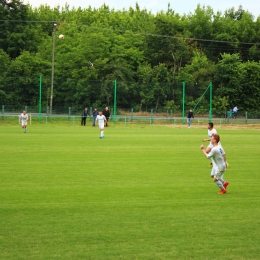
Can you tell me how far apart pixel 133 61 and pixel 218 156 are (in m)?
73.3

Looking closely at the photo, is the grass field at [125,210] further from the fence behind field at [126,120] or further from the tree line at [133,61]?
the tree line at [133,61]

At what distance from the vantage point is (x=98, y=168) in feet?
62.9

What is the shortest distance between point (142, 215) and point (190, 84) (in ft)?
173

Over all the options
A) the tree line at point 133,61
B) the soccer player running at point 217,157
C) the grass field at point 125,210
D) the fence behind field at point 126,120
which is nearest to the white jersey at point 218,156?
the soccer player running at point 217,157

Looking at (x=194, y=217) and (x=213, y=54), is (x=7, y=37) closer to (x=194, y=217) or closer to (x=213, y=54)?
(x=213, y=54)

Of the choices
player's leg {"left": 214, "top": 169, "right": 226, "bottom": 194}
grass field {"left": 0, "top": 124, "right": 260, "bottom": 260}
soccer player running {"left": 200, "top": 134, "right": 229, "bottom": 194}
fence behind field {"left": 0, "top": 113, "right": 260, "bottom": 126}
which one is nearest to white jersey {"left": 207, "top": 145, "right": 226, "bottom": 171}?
soccer player running {"left": 200, "top": 134, "right": 229, "bottom": 194}

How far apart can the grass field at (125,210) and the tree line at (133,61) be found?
38.9 metres

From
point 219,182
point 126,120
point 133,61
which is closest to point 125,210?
point 219,182

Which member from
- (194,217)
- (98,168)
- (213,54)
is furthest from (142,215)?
(213,54)

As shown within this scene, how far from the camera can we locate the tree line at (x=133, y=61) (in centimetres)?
6012

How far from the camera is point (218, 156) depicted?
1360cm

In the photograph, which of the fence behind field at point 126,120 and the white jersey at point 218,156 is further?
the fence behind field at point 126,120

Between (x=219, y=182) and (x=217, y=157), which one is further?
(x=219, y=182)

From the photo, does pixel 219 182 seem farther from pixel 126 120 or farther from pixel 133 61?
pixel 133 61
